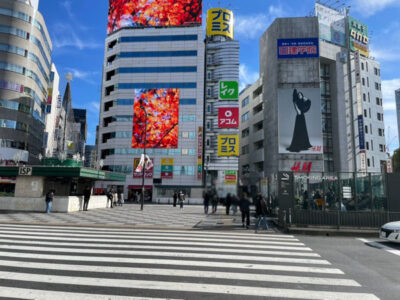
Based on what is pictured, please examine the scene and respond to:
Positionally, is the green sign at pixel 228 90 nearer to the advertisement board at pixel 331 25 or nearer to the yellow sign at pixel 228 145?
the yellow sign at pixel 228 145

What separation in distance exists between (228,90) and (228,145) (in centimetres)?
→ 1037

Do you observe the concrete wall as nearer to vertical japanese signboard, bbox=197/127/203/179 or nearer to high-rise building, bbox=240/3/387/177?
vertical japanese signboard, bbox=197/127/203/179

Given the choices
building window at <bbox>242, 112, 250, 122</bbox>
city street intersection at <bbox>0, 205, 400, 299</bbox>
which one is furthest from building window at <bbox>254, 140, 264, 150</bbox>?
city street intersection at <bbox>0, 205, 400, 299</bbox>

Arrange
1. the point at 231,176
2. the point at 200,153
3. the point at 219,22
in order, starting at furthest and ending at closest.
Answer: the point at 219,22 < the point at 200,153 < the point at 231,176

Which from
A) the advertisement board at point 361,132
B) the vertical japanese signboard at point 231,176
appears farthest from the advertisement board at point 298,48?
the vertical japanese signboard at point 231,176

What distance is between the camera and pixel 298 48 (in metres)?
50.2

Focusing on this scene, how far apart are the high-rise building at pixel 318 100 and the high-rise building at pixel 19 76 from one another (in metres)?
44.2

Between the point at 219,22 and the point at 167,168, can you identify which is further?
the point at 219,22

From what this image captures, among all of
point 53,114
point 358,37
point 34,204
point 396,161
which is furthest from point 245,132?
point 53,114

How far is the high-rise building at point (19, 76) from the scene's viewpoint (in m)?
45.5

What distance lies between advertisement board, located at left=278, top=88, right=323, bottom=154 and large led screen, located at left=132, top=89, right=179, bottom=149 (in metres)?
19.6

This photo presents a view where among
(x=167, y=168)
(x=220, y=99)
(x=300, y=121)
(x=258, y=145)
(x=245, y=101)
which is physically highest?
(x=245, y=101)

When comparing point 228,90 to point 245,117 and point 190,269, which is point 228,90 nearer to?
point 245,117

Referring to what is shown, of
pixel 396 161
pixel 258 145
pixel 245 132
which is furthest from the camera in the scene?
pixel 245 132
